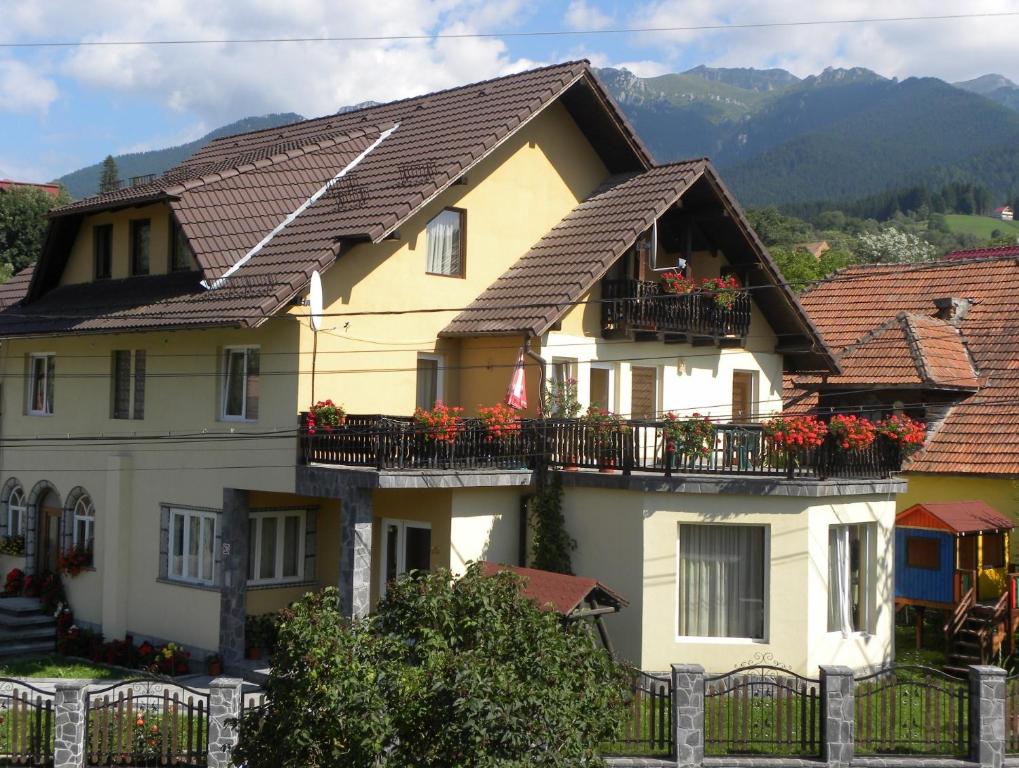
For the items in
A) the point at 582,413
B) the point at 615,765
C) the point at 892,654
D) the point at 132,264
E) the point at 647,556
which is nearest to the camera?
the point at 615,765

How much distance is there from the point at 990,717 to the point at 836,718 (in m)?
2.04

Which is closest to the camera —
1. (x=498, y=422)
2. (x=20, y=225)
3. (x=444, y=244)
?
(x=498, y=422)

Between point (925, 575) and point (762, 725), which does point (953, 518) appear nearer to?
point (925, 575)

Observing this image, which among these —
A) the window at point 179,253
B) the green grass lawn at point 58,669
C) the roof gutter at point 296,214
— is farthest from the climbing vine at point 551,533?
the window at point 179,253

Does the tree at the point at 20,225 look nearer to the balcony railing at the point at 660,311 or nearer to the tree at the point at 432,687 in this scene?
the balcony railing at the point at 660,311

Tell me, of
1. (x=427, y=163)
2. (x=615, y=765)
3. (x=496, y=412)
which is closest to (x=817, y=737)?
(x=615, y=765)

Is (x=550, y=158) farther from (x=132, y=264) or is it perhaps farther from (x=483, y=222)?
(x=132, y=264)

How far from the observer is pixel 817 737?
1728cm

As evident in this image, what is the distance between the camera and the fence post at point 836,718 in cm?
1708

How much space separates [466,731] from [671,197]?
51.0 ft

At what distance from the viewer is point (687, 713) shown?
55.5 ft

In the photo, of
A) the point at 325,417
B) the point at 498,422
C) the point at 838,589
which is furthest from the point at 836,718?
the point at 325,417

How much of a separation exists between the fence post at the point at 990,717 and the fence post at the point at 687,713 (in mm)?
3676

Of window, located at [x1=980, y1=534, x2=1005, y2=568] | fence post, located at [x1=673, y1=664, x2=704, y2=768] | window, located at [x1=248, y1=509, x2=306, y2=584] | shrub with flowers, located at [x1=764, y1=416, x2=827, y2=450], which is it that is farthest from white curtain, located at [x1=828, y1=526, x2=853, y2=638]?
window, located at [x1=248, y1=509, x2=306, y2=584]
